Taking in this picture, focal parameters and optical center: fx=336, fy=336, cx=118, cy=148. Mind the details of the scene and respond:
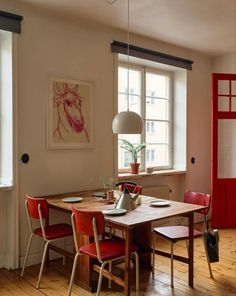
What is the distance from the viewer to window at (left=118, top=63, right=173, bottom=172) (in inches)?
186

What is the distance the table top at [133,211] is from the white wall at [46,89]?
0.32 m

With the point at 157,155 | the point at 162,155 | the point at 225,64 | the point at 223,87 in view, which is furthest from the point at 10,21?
the point at 225,64

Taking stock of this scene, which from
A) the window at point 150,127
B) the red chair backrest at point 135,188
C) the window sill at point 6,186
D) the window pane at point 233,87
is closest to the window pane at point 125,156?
the window at point 150,127

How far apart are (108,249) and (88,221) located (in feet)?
1.13

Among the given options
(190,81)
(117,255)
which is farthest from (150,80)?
(117,255)

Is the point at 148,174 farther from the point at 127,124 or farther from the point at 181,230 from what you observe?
the point at 127,124

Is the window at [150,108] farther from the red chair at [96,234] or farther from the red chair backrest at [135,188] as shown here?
the red chair at [96,234]

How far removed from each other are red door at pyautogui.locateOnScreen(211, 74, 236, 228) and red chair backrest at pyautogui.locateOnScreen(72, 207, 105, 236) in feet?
9.53

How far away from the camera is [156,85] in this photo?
17.1ft

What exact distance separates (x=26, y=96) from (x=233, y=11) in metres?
2.43

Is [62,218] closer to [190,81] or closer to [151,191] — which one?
[151,191]

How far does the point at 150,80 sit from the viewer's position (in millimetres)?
5125

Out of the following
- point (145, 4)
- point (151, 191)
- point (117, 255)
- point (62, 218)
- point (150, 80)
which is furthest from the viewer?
point (150, 80)

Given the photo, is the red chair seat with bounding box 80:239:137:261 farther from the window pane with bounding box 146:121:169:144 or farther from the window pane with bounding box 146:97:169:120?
the window pane with bounding box 146:97:169:120
